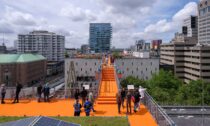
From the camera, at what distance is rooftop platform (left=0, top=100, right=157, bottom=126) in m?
18.5

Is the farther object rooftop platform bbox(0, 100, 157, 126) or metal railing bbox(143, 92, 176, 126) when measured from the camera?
rooftop platform bbox(0, 100, 157, 126)

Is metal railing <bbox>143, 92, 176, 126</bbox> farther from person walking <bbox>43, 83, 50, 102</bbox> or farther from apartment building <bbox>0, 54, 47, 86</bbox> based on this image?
apartment building <bbox>0, 54, 47, 86</bbox>

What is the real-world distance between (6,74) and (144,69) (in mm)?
65633

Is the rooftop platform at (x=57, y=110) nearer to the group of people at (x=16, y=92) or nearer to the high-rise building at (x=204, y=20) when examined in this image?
the group of people at (x=16, y=92)

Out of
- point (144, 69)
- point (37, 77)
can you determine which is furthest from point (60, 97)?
point (37, 77)

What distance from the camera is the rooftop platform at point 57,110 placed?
1855 cm

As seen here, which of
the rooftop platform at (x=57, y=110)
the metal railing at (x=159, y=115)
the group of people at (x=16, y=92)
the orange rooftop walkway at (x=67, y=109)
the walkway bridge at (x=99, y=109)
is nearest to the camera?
the metal railing at (x=159, y=115)

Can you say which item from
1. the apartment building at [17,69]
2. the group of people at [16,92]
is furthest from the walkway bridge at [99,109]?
the apartment building at [17,69]

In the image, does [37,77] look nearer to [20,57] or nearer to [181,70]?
[20,57]

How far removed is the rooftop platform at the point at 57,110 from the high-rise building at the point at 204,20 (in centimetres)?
14143

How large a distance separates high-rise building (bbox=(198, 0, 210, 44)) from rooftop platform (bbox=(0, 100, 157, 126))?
141426mm

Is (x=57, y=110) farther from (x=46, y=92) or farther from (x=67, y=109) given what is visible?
(x=46, y=92)

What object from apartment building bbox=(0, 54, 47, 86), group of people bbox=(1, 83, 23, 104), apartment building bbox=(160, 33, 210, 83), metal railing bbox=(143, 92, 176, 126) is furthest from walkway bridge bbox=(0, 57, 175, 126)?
apartment building bbox=(0, 54, 47, 86)

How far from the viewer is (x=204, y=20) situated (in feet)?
538
